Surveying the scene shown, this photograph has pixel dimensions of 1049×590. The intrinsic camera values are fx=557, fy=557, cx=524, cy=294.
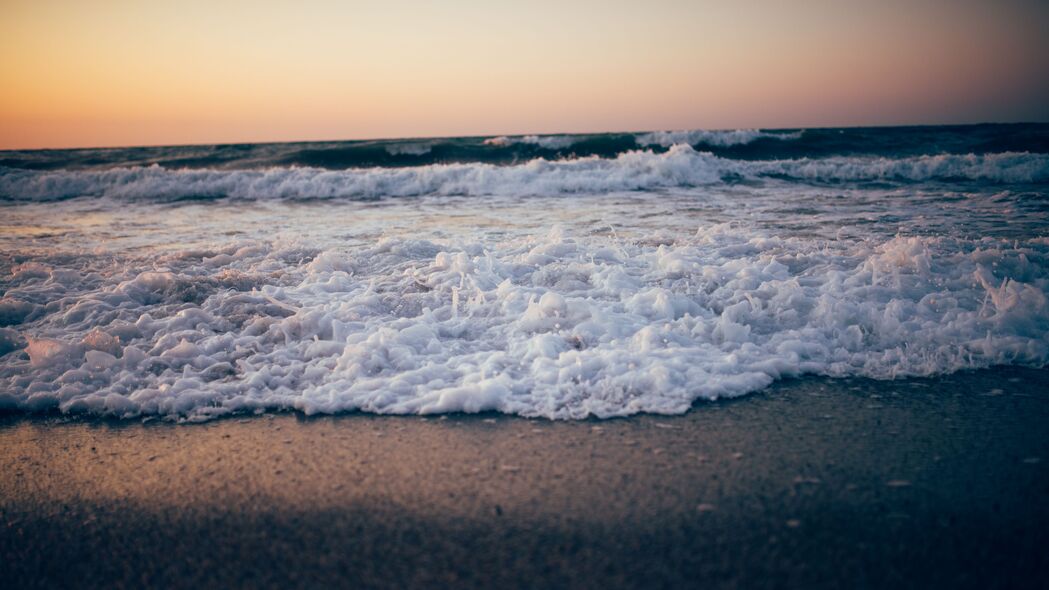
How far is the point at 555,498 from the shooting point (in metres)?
1.95

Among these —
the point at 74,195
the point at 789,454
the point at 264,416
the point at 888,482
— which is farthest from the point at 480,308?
the point at 74,195

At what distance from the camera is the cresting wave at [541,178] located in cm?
1238

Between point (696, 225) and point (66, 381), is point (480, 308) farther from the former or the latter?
point (696, 225)

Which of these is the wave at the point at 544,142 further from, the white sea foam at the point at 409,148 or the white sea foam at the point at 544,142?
the white sea foam at the point at 409,148

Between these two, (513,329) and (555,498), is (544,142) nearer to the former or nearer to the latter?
(513,329)

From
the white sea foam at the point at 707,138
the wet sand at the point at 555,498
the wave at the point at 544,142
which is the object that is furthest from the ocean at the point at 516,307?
the wave at the point at 544,142

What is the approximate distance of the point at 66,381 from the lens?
300cm

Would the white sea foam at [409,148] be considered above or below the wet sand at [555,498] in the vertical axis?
above

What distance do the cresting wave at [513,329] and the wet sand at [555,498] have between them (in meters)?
0.21

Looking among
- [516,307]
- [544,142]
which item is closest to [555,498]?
[516,307]

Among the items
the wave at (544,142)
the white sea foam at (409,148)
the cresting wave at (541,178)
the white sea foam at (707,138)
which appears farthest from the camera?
the wave at (544,142)

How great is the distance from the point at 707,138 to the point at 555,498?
803 inches

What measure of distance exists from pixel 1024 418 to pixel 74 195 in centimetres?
1838

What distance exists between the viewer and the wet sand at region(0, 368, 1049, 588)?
1646 millimetres
